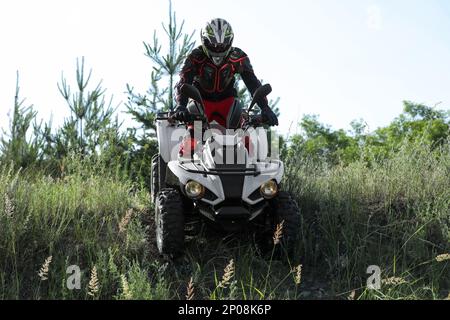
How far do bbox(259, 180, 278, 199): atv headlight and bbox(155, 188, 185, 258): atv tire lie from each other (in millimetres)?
700

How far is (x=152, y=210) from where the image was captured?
648 cm

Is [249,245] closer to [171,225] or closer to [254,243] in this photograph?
[254,243]

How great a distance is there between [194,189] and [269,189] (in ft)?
2.08

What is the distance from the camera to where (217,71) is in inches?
229

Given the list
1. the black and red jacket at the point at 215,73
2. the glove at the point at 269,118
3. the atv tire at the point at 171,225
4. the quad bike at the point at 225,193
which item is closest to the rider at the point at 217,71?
the black and red jacket at the point at 215,73

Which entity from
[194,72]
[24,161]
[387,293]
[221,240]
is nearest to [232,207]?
[221,240]

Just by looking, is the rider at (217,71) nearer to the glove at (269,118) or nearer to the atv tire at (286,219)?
the glove at (269,118)

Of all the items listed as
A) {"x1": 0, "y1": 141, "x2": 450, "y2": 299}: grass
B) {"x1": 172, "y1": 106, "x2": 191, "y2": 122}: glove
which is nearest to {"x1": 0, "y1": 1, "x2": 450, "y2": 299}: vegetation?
{"x1": 0, "y1": 141, "x2": 450, "y2": 299}: grass

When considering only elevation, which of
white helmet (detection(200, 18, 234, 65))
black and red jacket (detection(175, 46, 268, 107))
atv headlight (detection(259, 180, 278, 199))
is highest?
white helmet (detection(200, 18, 234, 65))

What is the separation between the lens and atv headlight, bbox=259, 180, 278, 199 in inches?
188

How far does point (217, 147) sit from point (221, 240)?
1020mm

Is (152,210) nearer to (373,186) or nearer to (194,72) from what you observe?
(194,72)

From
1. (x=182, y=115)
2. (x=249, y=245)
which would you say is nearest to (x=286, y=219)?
(x=249, y=245)

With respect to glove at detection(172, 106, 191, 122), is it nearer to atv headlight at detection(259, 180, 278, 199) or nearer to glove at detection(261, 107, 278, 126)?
glove at detection(261, 107, 278, 126)
